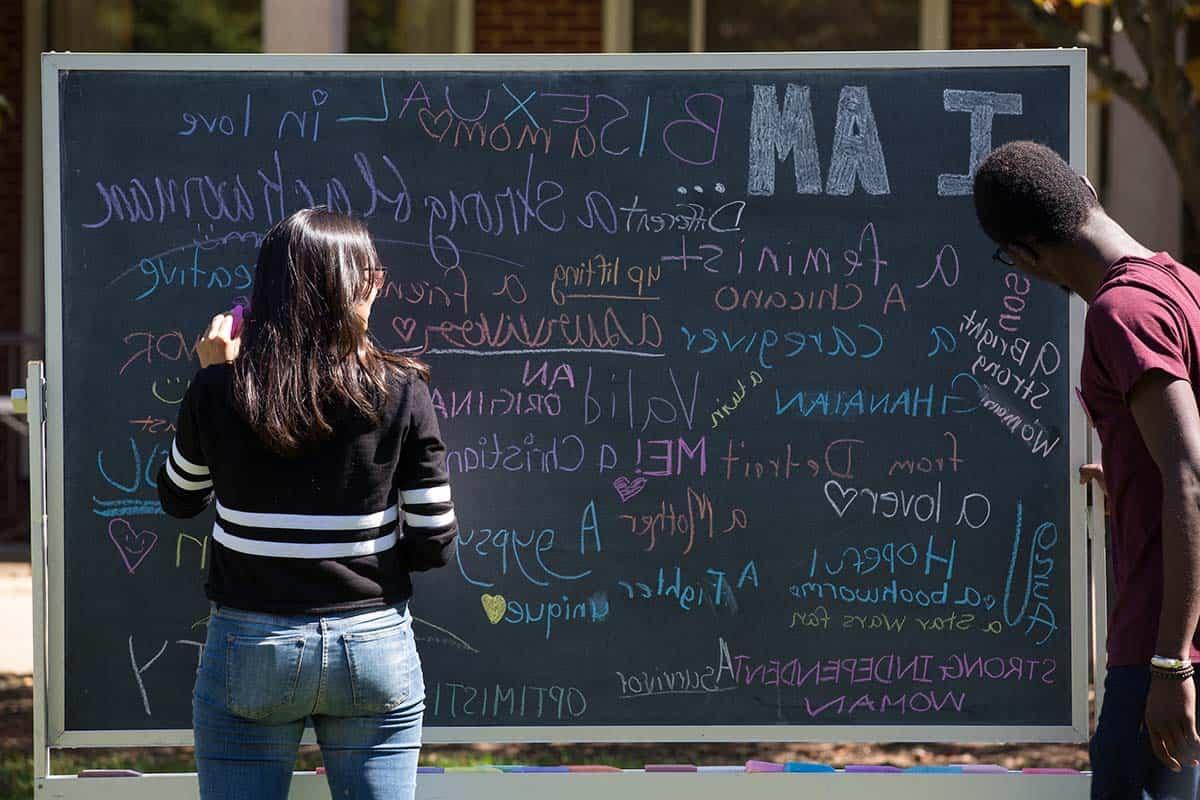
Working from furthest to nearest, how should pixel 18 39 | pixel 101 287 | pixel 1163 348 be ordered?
pixel 18 39
pixel 101 287
pixel 1163 348

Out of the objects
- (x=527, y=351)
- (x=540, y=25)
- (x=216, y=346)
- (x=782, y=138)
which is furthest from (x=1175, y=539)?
(x=540, y=25)

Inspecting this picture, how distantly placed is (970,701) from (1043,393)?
90 cm

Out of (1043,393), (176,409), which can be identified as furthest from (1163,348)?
(176,409)

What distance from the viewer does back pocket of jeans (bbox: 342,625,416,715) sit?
9.74ft

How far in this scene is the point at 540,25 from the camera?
9391 millimetres

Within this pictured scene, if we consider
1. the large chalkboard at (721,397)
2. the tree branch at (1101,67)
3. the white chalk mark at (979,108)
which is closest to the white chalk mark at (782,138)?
the large chalkboard at (721,397)

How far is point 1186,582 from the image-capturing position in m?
2.65

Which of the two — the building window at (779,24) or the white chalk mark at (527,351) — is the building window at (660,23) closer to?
the building window at (779,24)

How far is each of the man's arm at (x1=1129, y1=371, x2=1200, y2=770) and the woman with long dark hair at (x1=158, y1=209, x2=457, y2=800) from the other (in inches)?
56.8

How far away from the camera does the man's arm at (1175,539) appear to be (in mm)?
2619

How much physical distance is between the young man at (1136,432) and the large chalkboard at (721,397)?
42.2 inches

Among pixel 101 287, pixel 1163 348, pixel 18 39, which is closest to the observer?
pixel 1163 348

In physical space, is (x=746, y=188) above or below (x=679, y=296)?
above

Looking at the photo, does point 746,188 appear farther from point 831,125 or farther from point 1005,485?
point 1005,485
